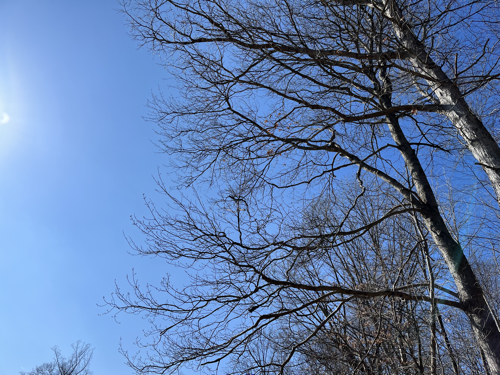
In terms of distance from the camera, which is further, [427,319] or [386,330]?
[386,330]

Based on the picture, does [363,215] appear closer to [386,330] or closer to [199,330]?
[386,330]

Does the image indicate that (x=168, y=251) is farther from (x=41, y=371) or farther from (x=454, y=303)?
(x=41, y=371)

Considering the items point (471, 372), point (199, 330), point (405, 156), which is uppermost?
point (405, 156)

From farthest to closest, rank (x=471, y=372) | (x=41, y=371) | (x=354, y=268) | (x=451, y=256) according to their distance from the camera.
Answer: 1. (x=41, y=371)
2. (x=354, y=268)
3. (x=471, y=372)
4. (x=451, y=256)

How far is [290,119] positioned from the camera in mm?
5480

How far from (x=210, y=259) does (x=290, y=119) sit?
8.43 feet

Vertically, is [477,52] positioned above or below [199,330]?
above

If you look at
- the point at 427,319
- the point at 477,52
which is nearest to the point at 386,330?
the point at 427,319

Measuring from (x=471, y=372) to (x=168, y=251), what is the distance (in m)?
7.03

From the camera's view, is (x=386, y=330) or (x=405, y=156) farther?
(x=386, y=330)

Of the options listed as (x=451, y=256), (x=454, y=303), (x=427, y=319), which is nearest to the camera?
(x=454, y=303)

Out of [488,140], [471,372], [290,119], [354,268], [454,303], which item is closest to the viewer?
[488,140]

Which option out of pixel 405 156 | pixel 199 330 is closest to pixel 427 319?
pixel 405 156

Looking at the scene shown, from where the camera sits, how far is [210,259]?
457 cm
